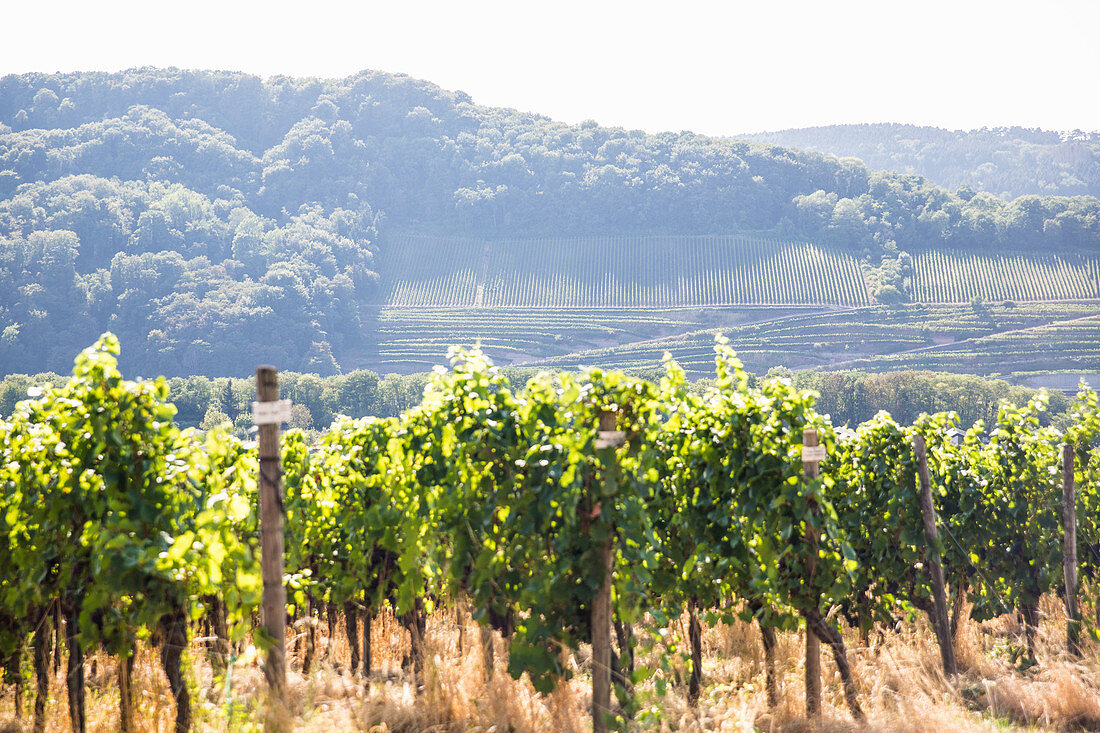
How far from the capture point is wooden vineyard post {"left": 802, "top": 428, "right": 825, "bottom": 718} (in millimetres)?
5137

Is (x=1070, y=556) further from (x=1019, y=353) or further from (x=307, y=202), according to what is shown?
(x=307, y=202)

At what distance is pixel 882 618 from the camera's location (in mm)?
7062

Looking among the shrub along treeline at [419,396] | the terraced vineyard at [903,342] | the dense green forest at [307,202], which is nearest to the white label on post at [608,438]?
the shrub along treeline at [419,396]

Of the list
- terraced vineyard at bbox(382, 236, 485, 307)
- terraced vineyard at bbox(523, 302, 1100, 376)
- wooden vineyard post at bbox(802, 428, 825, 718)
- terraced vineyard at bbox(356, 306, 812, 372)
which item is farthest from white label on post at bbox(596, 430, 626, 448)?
terraced vineyard at bbox(382, 236, 485, 307)

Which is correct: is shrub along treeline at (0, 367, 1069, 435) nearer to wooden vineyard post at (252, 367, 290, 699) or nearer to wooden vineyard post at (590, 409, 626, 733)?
wooden vineyard post at (590, 409, 626, 733)

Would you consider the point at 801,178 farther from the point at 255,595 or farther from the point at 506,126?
the point at 255,595

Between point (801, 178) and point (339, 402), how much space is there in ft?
258

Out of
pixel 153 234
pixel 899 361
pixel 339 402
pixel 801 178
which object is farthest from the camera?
pixel 801 178

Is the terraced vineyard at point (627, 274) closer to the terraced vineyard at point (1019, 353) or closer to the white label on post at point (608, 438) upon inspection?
the terraced vineyard at point (1019, 353)

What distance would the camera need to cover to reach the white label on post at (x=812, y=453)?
5105mm

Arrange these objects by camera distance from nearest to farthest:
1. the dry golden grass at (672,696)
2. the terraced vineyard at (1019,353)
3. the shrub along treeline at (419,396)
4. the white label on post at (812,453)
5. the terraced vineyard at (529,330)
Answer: the dry golden grass at (672,696)
the white label on post at (812,453)
the shrub along treeline at (419,396)
the terraced vineyard at (1019,353)
the terraced vineyard at (529,330)

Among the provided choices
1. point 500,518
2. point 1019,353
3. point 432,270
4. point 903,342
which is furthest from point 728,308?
point 500,518

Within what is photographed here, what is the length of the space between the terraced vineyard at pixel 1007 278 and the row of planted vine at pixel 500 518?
3225 inches

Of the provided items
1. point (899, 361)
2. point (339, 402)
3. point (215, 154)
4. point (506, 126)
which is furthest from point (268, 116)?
point (899, 361)
